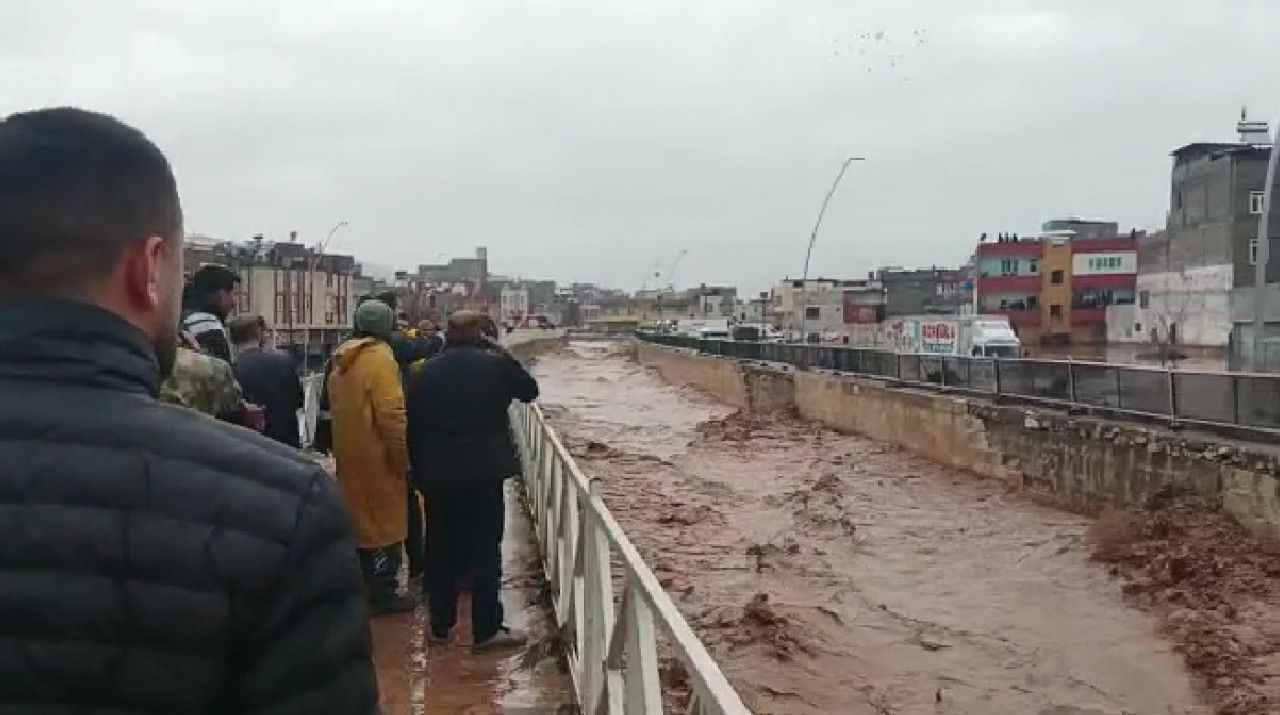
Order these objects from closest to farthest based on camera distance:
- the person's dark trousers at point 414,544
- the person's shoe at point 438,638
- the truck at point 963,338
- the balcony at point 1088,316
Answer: the person's shoe at point 438,638 → the person's dark trousers at point 414,544 → the truck at point 963,338 → the balcony at point 1088,316

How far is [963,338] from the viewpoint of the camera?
36.4m

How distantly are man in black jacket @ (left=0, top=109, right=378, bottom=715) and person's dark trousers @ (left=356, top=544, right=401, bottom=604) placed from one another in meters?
5.02

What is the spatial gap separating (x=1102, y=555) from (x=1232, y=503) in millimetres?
1532

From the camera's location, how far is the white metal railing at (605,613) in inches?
108

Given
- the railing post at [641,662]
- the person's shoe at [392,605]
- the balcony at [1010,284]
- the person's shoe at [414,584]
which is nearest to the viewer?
the railing post at [641,662]

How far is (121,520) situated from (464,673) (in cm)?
467

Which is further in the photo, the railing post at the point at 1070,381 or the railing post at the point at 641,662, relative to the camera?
Answer: the railing post at the point at 1070,381

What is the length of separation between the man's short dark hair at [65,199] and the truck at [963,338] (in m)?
33.0

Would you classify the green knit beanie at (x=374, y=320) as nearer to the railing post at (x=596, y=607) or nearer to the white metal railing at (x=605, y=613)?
the white metal railing at (x=605, y=613)

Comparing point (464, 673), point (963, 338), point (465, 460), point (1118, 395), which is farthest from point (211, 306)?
point (963, 338)

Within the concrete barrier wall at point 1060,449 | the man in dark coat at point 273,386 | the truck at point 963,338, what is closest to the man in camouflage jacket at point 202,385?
the man in dark coat at point 273,386

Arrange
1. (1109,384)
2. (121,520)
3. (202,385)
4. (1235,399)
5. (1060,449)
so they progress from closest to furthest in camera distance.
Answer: (121,520) → (202,385) → (1235,399) → (1109,384) → (1060,449)

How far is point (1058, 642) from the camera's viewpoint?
9.83 meters

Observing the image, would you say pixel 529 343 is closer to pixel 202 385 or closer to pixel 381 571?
pixel 381 571
